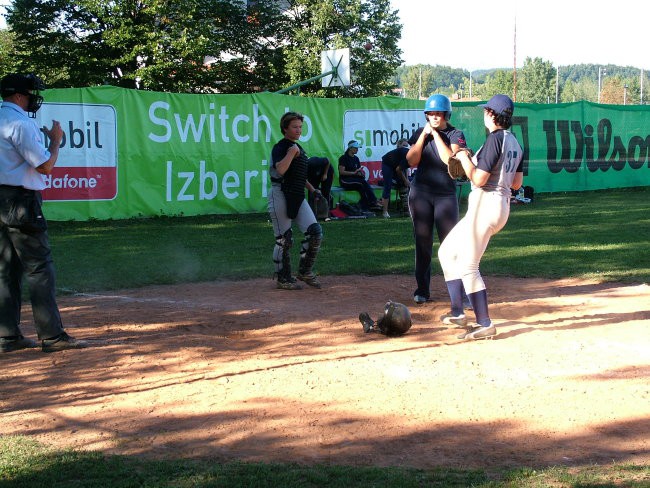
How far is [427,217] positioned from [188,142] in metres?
10.8

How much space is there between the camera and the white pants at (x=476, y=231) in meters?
6.83

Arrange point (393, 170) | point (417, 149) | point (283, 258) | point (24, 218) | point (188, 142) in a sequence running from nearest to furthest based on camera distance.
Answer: point (24, 218) < point (417, 149) < point (283, 258) < point (188, 142) < point (393, 170)

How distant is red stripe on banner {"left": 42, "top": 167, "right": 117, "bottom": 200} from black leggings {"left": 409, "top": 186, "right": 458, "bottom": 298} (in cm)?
999

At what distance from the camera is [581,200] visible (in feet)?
70.8

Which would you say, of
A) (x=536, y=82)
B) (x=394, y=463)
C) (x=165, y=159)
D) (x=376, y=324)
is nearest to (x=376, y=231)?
(x=165, y=159)

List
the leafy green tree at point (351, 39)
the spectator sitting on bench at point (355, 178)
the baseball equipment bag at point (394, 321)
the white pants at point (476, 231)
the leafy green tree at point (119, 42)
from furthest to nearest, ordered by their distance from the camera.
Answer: the leafy green tree at point (351, 39), the leafy green tree at point (119, 42), the spectator sitting on bench at point (355, 178), the baseball equipment bag at point (394, 321), the white pants at point (476, 231)

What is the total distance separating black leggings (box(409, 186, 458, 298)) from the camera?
8.23m

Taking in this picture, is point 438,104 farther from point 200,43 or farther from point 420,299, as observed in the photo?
point 200,43

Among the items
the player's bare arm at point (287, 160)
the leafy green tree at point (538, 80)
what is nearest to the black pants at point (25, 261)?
the player's bare arm at point (287, 160)

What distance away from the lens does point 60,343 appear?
21.7 ft

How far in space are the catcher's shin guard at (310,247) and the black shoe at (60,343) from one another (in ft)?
11.1

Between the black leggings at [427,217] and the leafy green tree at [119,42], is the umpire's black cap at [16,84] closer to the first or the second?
the black leggings at [427,217]

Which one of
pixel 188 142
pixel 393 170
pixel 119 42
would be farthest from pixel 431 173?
pixel 119 42

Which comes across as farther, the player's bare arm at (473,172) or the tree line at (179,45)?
the tree line at (179,45)
